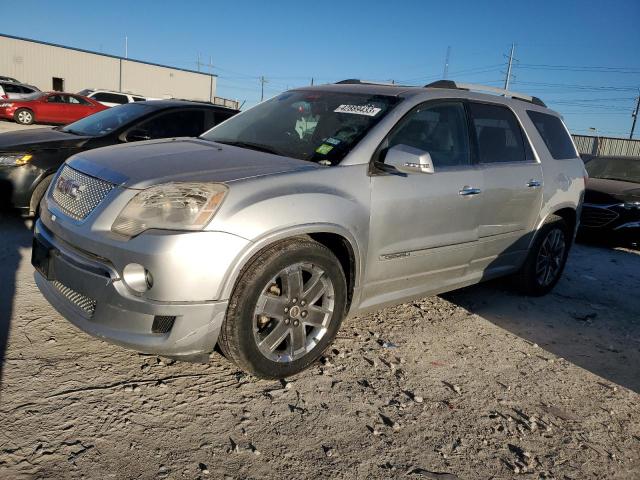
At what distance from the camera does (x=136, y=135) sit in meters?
5.86

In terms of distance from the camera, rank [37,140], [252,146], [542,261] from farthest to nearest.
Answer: [37,140], [542,261], [252,146]

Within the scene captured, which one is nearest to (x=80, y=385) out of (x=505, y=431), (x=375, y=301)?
(x=375, y=301)

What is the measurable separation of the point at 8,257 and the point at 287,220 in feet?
10.5

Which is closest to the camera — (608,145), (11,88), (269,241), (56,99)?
(269,241)

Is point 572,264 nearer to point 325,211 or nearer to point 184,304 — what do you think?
point 325,211

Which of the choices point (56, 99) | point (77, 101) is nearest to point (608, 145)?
point (77, 101)

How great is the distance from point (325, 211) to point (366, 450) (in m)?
1.26

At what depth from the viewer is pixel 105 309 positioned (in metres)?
2.56

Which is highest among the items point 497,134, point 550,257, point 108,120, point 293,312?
point 497,134

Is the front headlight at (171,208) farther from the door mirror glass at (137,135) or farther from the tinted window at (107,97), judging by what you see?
the tinted window at (107,97)

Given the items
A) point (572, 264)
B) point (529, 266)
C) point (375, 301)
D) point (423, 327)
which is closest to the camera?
point (375, 301)

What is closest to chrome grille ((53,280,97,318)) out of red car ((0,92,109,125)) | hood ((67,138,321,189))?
hood ((67,138,321,189))

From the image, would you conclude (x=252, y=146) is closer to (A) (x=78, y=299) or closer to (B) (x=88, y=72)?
(A) (x=78, y=299)

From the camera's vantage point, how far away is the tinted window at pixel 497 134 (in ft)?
13.5
